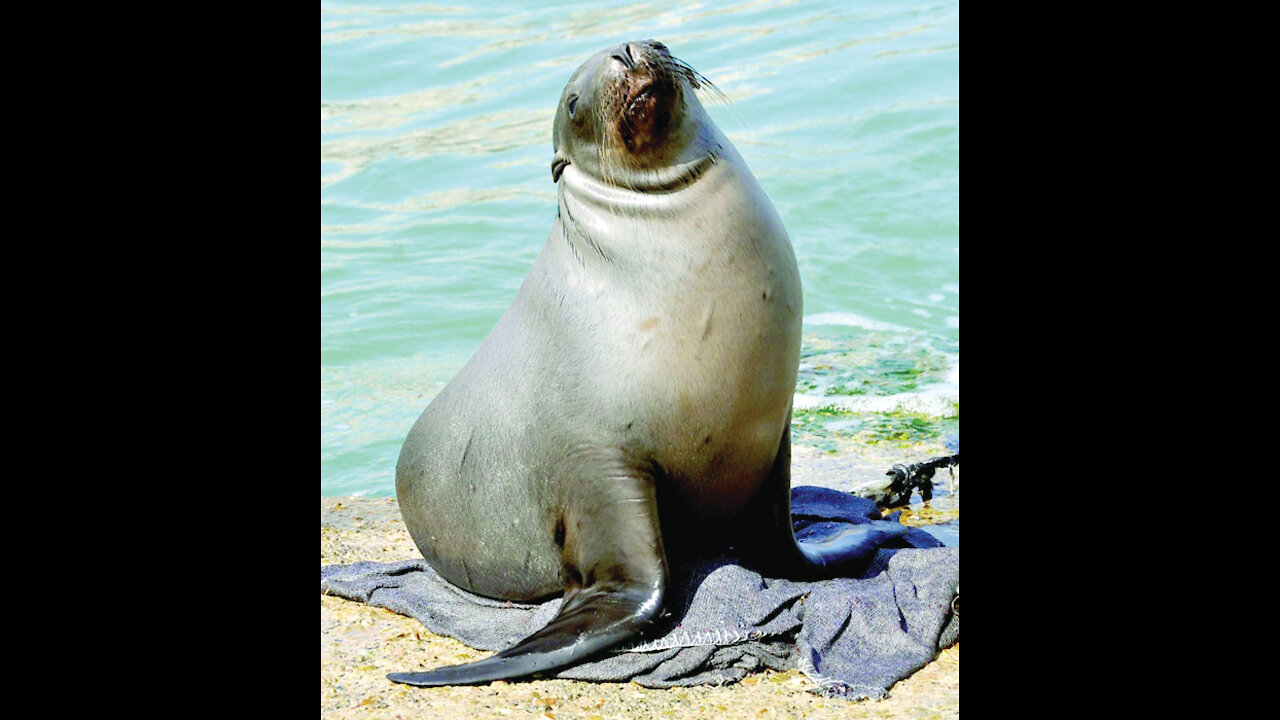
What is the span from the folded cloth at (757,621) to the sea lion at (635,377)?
0.31 ft

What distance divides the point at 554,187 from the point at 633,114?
29.1ft

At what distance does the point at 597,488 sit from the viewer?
3.45 m

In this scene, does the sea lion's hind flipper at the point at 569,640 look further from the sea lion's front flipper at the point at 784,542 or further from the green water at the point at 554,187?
the green water at the point at 554,187

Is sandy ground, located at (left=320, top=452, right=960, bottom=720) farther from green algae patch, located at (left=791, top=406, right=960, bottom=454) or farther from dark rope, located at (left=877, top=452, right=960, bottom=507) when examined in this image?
green algae patch, located at (left=791, top=406, right=960, bottom=454)

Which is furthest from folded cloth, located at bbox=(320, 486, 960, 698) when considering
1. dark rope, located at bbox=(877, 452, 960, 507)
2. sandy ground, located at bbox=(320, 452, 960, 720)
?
dark rope, located at bbox=(877, 452, 960, 507)

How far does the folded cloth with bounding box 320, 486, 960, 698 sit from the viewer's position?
3.20m

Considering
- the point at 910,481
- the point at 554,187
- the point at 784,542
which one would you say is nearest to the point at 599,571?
the point at 784,542

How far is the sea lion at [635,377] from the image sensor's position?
3406 millimetres

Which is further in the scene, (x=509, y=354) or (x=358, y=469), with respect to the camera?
(x=358, y=469)

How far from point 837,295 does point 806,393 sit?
2870 mm

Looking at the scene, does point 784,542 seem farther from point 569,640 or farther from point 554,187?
point 554,187

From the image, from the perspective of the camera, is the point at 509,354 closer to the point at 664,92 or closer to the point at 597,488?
the point at 597,488

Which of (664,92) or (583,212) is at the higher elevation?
(664,92)
